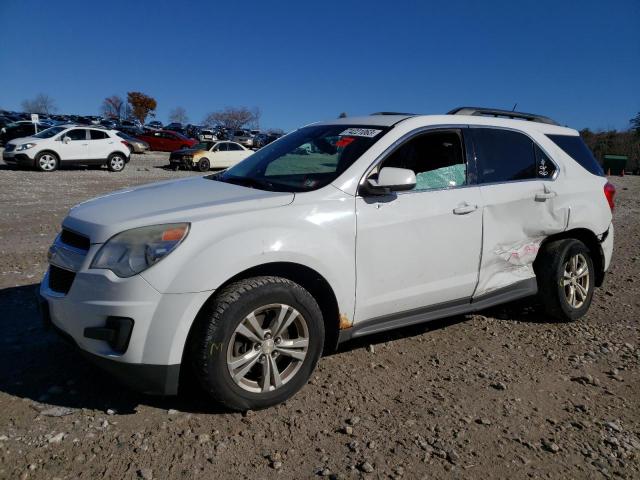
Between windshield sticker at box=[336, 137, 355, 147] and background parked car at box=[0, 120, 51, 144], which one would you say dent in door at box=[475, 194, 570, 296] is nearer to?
windshield sticker at box=[336, 137, 355, 147]

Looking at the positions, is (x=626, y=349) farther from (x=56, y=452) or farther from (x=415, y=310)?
(x=56, y=452)

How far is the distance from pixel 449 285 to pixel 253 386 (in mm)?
1582

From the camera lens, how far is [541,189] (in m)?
4.18

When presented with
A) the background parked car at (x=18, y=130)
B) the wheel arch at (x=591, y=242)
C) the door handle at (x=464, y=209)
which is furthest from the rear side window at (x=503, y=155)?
the background parked car at (x=18, y=130)

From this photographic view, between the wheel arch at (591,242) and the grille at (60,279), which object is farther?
the wheel arch at (591,242)

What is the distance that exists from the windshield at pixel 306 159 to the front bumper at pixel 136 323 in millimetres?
1086

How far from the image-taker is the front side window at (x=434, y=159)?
11.8 feet

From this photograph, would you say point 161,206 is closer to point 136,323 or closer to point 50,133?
point 136,323

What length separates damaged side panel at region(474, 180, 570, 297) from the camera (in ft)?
12.6

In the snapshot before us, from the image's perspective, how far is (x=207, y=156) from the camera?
24281 millimetres

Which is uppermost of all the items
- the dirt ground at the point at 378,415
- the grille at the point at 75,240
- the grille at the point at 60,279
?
the grille at the point at 75,240

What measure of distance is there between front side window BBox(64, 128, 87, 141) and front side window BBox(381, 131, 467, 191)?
736 inches

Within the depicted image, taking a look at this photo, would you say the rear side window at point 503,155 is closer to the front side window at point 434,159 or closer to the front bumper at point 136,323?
the front side window at point 434,159

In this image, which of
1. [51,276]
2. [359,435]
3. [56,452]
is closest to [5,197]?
[51,276]
